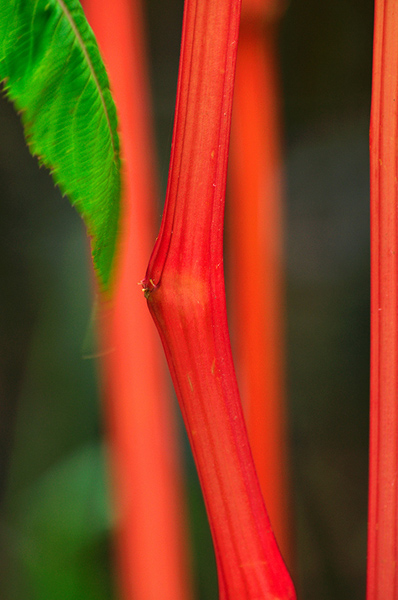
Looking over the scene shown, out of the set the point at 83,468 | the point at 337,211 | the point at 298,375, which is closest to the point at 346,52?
the point at 337,211

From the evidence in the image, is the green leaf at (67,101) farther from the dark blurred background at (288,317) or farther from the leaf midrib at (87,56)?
the dark blurred background at (288,317)

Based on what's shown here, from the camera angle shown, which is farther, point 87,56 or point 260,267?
point 260,267

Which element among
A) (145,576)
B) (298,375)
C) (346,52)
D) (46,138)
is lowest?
(145,576)

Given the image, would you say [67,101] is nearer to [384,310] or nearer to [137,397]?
[384,310]

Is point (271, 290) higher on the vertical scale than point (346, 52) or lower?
lower

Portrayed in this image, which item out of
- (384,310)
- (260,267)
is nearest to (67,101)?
(384,310)

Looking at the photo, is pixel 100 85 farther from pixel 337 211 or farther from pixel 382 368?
pixel 337 211
